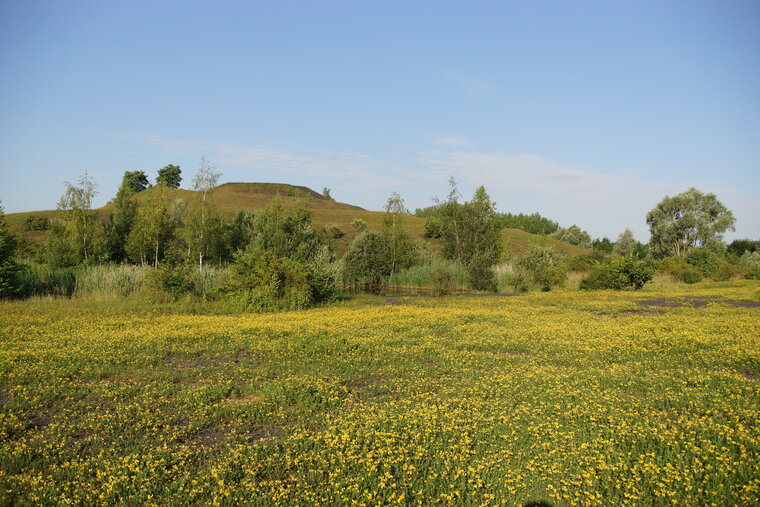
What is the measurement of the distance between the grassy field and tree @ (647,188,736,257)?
2445 inches

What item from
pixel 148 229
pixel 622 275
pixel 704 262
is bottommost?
pixel 622 275

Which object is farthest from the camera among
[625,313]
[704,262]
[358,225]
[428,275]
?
[358,225]

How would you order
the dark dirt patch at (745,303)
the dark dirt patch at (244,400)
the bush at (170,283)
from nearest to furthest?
the dark dirt patch at (244,400)
the bush at (170,283)
the dark dirt patch at (745,303)

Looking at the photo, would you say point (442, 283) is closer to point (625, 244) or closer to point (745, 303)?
point (745, 303)

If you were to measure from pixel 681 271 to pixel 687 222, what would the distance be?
3371cm

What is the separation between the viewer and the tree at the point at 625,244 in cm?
Result: 6938

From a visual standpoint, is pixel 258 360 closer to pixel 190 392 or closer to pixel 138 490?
pixel 190 392

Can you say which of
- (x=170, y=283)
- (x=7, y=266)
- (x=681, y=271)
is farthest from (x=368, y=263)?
(x=681, y=271)

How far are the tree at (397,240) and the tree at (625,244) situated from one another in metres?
43.3

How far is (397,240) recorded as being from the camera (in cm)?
3588

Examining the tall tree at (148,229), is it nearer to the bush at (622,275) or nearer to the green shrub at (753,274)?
the bush at (622,275)

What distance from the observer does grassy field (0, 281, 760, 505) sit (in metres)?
5.03

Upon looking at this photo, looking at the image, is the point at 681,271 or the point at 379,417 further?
the point at 681,271

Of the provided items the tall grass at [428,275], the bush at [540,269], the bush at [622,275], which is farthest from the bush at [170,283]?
the bush at [622,275]
